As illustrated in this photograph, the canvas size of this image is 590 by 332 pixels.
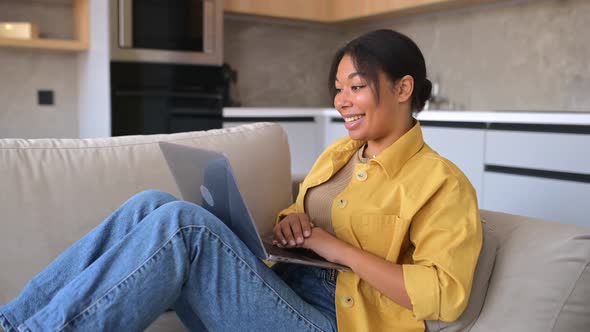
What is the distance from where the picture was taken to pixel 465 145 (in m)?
3.24

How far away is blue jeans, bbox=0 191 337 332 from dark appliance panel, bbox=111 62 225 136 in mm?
2364

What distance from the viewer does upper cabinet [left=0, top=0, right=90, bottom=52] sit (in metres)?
3.44

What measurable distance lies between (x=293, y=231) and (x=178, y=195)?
1.55 feet

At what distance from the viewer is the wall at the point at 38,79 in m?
3.75

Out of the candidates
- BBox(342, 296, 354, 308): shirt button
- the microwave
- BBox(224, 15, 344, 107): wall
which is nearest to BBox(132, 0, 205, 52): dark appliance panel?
the microwave

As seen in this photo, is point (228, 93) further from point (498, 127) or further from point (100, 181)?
point (100, 181)

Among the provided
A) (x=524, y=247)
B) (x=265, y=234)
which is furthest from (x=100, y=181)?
(x=524, y=247)

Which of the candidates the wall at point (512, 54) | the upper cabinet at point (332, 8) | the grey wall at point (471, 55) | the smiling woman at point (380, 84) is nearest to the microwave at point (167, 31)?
the upper cabinet at point (332, 8)

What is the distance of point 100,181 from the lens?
166 cm

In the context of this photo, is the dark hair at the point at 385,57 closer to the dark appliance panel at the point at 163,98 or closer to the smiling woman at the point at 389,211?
the smiling woman at the point at 389,211

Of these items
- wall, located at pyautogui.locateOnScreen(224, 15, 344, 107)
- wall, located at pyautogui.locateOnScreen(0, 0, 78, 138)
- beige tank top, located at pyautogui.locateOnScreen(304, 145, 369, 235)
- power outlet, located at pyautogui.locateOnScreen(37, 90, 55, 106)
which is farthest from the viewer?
wall, located at pyautogui.locateOnScreen(224, 15, 344, 107)

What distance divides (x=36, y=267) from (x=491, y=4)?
10.7 ft

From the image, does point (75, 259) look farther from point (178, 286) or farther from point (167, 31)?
point (167, 31)

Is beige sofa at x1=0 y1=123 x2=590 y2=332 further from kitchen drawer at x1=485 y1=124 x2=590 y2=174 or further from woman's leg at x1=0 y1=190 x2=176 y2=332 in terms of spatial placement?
kitchen drawer at x1=485 y1=124 x2=590 y2=174
